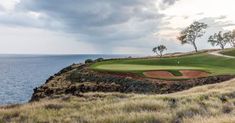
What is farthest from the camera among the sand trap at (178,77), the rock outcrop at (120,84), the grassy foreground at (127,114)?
the sand trap at (178,77)

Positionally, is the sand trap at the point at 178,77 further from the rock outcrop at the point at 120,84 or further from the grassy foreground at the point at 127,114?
the grassy foreground at the point at 127,114

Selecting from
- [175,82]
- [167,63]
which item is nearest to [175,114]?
[175,82]

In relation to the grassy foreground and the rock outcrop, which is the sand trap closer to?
the rock outcrop

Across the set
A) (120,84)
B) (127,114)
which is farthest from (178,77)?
(127,114)

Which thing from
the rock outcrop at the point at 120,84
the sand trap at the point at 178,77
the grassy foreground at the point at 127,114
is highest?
the grassy foreground at the point at 127,114

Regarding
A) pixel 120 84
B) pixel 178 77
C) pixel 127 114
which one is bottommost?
pixel 120 84

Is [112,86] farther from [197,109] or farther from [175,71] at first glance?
[197,109]

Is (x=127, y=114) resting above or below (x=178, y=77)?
above

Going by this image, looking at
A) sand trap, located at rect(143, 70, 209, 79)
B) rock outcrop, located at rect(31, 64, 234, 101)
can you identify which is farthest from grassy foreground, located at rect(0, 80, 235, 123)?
sand trap, located at rect(143, 70, 209, 79)

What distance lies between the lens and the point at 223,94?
2150 centimetres

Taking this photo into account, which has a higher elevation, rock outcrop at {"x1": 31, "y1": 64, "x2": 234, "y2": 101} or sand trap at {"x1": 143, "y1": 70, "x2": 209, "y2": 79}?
sand trap at {"x1": 143, "y1": 70, "x2": 209, "y2": 79}

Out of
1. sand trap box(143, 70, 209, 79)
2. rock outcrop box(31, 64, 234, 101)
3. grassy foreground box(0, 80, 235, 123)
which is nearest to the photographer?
grassy foreground box(0, 80, 235, 123)

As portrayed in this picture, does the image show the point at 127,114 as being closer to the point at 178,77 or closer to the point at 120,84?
the point at 120,84

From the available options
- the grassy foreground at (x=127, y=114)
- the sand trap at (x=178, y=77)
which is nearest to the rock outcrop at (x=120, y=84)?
the sand trap at (x=178, y=77)
